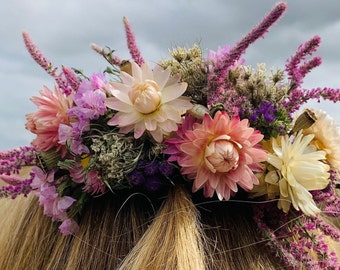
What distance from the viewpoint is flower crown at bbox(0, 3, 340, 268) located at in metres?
1.54

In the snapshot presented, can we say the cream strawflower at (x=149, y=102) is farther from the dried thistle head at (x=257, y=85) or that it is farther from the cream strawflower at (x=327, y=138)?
the cream strawflower at (x=327, y=138)

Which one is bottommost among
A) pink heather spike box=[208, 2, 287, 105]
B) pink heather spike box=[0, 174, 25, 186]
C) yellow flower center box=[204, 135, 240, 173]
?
pink heather spike box=[0, 174, 25, 186]

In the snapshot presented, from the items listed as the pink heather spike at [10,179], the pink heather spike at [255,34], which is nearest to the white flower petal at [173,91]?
the pink heather spike at [255,34]

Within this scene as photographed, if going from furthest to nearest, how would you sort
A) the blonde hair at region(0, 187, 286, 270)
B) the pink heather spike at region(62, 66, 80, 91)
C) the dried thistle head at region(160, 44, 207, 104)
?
the pink heather spike at region(62, 66, 80, 91), the dried thistle head at region(160, 44, 207, 104), the blonde hair at region(0, 187, 286, 270)

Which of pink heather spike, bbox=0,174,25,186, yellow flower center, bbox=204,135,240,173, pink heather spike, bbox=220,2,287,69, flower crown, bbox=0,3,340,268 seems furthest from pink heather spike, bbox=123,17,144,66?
pink heather spike, bbox=0,174,25,186

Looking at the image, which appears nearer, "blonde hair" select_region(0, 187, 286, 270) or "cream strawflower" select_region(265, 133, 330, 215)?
"blonde hair" select_region(0, 187, 286, 270)

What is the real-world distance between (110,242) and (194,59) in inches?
21.0

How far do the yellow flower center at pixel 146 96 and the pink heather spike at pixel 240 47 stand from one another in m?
0.14

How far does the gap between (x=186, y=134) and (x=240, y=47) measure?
0.30 meters

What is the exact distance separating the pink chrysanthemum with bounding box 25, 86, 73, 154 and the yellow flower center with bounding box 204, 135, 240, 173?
1.34 feet

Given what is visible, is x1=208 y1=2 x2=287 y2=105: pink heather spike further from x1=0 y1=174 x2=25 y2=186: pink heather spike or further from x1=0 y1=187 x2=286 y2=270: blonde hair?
x1=0 y1=174 x2=25 y2=186: pink heather spike

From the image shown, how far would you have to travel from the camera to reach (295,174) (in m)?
1.64

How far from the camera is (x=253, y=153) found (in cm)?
156

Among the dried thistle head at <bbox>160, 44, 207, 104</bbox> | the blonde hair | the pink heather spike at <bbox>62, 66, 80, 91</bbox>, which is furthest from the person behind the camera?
the pink heather spike at <bbox>62, 66, 80, 91</bbox>
